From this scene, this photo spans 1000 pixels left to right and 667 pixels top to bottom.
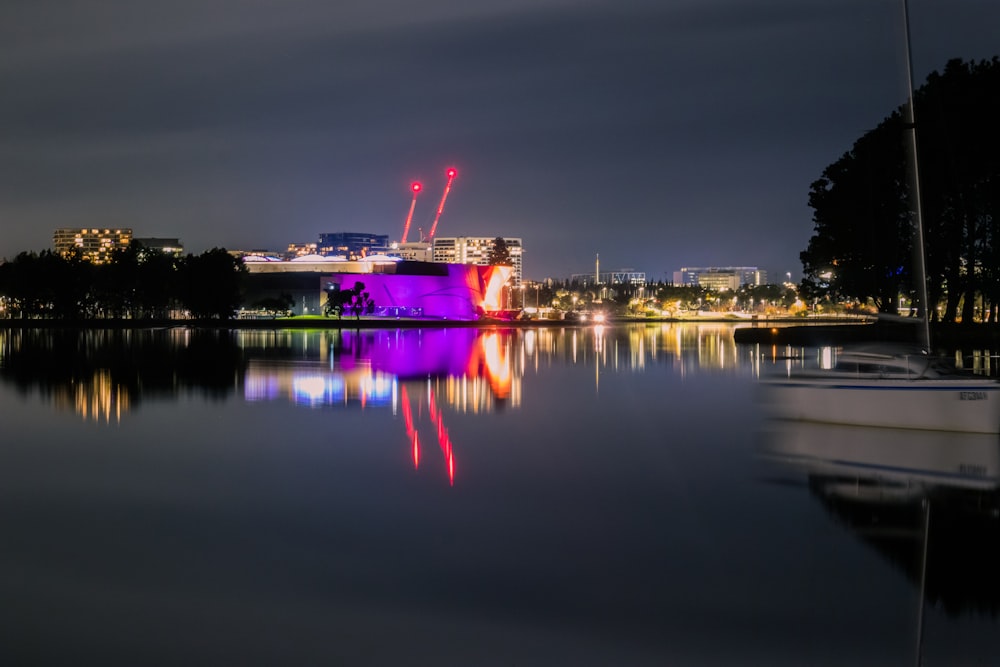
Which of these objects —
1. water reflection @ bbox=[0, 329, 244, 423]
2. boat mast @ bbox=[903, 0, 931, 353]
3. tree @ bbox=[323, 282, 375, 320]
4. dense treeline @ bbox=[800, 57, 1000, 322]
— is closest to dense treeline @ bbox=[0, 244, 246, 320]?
tree @ bbox=[323, 282, 375, 320]

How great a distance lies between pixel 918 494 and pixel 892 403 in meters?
7.10

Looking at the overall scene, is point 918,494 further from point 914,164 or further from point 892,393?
point 914,164

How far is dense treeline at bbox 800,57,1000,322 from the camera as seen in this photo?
6125 cm

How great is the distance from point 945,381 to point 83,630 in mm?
19820

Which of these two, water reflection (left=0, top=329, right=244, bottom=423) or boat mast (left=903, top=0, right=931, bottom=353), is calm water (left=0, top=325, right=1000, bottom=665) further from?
boat mast (left=903, top=0, right=931, bottom=353)

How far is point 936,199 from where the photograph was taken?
2491 inches

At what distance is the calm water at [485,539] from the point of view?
1074 cm

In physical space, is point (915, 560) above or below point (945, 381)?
below

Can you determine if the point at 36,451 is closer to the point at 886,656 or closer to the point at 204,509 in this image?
the point at 204,509

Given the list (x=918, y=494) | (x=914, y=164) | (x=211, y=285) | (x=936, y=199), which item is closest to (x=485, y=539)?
(x=918, y=494)

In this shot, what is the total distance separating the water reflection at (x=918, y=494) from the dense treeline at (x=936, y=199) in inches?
1364

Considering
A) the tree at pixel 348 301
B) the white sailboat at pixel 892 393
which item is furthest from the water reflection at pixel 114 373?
the tree at pixel 348 301

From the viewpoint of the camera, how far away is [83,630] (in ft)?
36.0

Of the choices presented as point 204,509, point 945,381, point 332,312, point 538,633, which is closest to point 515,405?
point 945,381
